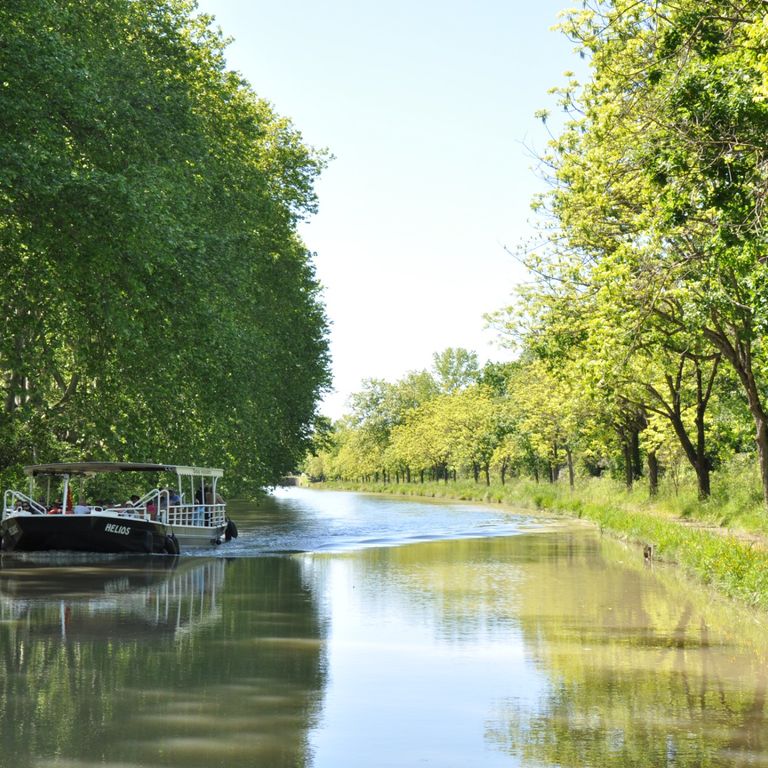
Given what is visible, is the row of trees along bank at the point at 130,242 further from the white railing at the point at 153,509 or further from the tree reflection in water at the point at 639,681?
the tree reflection in water at the point at 639,681

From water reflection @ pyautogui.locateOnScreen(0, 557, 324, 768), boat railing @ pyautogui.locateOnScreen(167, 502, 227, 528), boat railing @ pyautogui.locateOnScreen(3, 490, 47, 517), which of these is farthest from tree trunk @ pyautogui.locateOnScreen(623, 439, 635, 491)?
water reflection @ pyautogui.locateOnScreen(0, 557, 324, 768)

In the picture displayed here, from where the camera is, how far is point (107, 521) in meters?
29.9

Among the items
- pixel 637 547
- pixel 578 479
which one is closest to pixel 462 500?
pixel 578 479

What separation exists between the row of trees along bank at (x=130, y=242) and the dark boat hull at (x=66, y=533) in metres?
2.34

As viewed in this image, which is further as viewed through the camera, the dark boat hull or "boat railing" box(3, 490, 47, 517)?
"boat railing" box(3, 490, 47, 517)

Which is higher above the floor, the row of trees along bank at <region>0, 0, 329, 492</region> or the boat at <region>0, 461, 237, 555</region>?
the row of trees along bank at <region>0, 0, 329, 492</region>

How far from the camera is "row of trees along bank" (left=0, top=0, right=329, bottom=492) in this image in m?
22.7

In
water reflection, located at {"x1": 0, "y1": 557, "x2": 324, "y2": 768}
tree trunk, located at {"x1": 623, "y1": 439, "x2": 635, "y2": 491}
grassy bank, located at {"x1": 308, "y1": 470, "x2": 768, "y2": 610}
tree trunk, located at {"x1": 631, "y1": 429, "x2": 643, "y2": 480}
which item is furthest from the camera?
tree trunk, located at {"x1": 623, "y1": 439, "x2": 635, "y2": 491}

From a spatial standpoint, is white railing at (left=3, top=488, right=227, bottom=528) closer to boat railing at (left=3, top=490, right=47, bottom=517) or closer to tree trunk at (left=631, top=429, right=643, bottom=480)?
boat railing at (left=3, top=490, right=47, bottom=517)

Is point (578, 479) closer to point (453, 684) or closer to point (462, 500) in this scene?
point (462, 500)

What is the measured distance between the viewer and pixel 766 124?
14938mm

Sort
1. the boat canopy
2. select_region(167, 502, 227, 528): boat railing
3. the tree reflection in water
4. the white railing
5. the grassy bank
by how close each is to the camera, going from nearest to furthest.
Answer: the tree reflection in water → the grassy bank → the white railing → the boat canopy → select_region(167, 502, 227, 528): boat railing

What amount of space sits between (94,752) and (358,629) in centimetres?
795

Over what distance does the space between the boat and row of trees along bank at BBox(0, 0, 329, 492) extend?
1131mm
